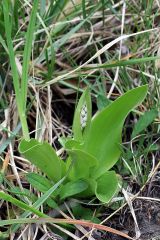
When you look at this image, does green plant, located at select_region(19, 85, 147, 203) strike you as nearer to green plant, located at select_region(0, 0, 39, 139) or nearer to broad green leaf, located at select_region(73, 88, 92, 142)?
broad green leaf, located at select_region(73, 88, 92, 142)

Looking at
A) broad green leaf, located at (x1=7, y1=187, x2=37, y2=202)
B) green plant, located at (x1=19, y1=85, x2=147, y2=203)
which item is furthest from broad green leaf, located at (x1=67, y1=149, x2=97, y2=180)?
broad green leaf, located at (x1=7, y1=187, x2=37, y2=202)

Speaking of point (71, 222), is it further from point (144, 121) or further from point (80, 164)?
point (144, 121)

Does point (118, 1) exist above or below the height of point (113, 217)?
above

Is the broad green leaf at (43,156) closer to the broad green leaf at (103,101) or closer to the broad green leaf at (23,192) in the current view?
the broad green leaf at (23,192)

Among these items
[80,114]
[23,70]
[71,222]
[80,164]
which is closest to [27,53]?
[23,70]

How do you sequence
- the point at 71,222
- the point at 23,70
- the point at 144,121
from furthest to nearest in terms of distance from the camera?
the point at 144,121 < the point at 23,70 < the point at 71,222

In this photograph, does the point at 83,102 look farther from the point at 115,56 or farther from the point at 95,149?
the point at 115,56

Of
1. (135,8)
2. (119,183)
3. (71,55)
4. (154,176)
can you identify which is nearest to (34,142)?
(119,183)
